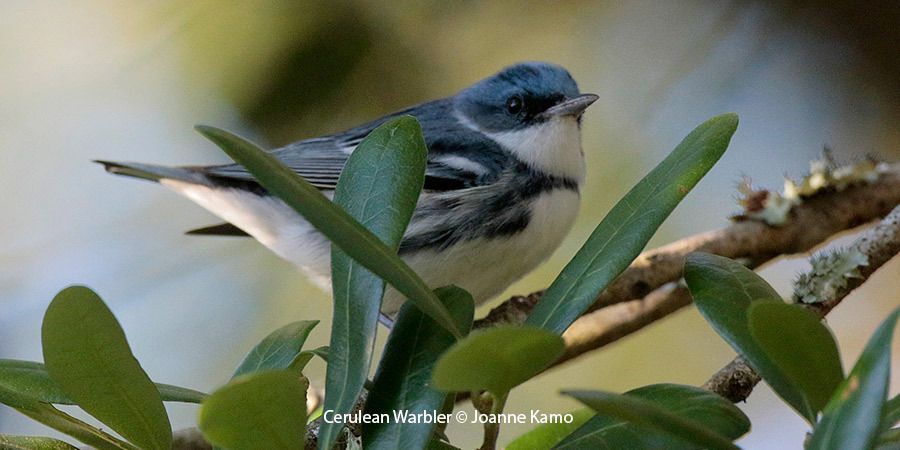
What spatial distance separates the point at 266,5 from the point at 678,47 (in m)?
1.29

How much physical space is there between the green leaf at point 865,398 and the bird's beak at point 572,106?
1599mm

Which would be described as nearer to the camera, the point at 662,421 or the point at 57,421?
the point at 662,421

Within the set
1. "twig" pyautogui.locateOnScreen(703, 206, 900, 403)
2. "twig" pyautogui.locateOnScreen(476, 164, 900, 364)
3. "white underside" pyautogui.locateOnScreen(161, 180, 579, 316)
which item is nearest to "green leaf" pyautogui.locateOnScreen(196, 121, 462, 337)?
"twig" pyautogui.locateOnScreen(703, 206, 900, 403)

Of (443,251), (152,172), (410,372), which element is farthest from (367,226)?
(152,172)

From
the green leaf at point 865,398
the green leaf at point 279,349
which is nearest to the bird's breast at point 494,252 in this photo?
the green leaf at point 279,349

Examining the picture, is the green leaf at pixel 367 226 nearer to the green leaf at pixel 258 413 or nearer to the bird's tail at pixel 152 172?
the green leaf at pixel 258 413

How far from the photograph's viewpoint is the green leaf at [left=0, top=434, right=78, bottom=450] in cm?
75

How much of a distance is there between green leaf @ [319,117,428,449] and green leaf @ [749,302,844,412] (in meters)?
0.30

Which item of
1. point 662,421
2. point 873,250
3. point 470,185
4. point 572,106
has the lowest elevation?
point 662,421

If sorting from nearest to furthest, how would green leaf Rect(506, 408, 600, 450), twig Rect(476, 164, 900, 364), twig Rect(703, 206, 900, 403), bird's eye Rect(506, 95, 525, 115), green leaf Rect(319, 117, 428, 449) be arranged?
green leaf Rect(319, 117, 428, 449) → green leaf Rect(506, 408, 600, 450) → twig Rect(703, 206, 900, 403) → twig Rect(476, 164, 900, 364) → bird's eye Rect(506, 95, 525, 115)

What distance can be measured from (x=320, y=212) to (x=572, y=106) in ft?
5.15

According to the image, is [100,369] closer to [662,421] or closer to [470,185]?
[662,421]

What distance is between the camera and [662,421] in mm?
Answer: 528

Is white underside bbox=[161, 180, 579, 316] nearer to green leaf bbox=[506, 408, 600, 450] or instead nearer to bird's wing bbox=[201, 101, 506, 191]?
bird's wing bbox=[201, 101, 506, 191]
